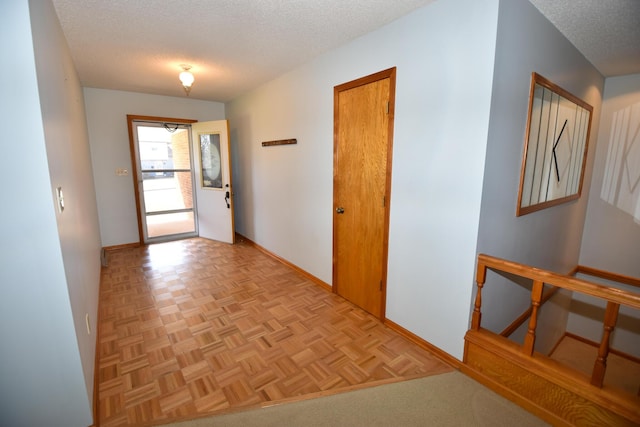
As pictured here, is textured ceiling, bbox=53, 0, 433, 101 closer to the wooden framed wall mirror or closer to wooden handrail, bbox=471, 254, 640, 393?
the wooden framed wall mirror

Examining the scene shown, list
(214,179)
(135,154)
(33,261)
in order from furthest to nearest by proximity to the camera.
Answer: (214,179), (135,154), (33,261)

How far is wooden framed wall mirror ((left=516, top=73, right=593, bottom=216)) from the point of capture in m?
2.13

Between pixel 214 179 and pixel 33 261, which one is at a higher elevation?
pixel 214 179

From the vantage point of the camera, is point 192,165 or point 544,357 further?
point 192,165

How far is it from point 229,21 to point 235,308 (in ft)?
8.17

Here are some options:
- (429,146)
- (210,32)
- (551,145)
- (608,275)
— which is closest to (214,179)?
(210,32)

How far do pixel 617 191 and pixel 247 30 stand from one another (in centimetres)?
451

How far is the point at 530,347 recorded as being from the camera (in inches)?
68.4

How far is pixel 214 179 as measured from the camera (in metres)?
4.92

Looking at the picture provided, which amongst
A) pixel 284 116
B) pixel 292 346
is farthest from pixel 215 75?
pixel 292 346

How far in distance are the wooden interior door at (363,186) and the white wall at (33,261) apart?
2.07 metres

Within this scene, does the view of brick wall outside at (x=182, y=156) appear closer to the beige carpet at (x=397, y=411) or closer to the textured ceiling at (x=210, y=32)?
the textured ceiling at (x=210, y=32)

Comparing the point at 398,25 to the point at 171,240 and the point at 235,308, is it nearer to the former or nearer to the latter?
the point at 235,308

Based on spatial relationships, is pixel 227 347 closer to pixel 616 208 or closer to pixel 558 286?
pixel 558 286
